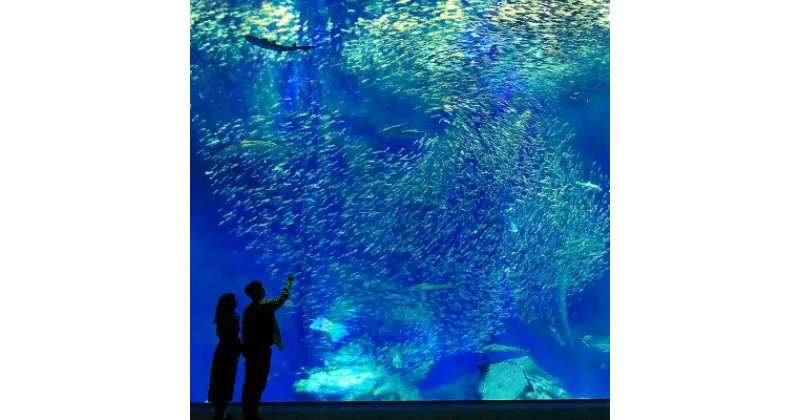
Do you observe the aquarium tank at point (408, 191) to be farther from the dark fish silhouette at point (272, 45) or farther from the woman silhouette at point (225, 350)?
the woman silhouette at point (225, 350)

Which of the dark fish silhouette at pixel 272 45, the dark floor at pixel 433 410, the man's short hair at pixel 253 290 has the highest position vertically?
the dark fish silhouette at pixel 272 45

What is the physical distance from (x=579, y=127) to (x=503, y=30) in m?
1.27

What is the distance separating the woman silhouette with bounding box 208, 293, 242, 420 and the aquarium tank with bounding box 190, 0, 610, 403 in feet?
4.63

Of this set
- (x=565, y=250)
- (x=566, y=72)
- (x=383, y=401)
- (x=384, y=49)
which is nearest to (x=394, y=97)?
(x=384, y=49)

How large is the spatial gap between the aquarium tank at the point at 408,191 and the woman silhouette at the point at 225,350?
4.63ft

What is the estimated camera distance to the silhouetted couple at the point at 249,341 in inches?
216

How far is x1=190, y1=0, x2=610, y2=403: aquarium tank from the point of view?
23.1 ft

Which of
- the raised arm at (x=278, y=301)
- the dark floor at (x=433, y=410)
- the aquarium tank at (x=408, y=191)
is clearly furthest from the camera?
the aquarium tank at (x=408, y=191)

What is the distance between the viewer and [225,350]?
218 inches

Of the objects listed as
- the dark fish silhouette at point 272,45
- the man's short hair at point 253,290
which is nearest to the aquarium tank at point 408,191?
the dark fish silhouette at point 272,45

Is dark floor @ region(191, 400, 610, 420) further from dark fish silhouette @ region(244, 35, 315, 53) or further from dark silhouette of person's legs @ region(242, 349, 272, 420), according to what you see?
dark fish silhouette @ region(244, 35, 315, 53)

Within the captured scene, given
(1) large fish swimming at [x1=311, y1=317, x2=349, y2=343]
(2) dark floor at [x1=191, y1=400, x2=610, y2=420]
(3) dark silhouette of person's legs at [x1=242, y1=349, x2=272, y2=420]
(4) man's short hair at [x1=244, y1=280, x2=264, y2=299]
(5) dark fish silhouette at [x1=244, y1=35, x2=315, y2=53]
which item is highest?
(5) dark fish silhouette at [x1=244, y1=35, x2=315, y2=53]

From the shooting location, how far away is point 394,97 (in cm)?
720

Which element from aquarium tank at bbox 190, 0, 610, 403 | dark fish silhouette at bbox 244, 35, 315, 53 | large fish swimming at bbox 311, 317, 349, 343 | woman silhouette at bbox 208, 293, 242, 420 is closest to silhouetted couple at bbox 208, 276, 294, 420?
woman silhouette at bbox 208, 293, 242, 420
